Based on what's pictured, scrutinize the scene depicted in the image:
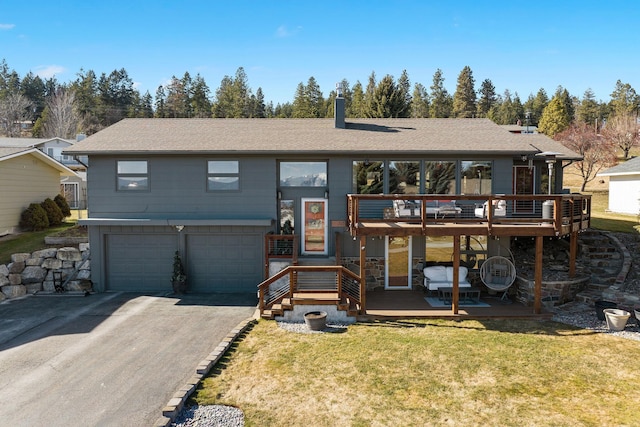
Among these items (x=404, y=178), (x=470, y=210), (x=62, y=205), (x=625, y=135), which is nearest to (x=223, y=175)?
(x=404, y=178)

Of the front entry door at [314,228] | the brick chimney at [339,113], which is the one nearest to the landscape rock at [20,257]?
the front entry door at [314,228]

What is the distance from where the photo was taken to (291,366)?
7.66 meters

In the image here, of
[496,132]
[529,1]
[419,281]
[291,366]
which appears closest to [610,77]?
[529,1]

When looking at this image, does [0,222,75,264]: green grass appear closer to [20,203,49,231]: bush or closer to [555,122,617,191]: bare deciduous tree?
[20,203,49,231]: bush

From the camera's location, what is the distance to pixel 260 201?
42.8 ft

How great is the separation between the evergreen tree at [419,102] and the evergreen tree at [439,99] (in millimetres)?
1203

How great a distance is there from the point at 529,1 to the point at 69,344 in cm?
2261

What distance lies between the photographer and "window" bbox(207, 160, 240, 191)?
1307 centimetres

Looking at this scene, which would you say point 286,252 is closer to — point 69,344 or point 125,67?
point 69,344

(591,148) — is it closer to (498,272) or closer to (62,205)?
(498,272)

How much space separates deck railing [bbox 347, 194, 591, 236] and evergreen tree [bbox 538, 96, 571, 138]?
1628 inches

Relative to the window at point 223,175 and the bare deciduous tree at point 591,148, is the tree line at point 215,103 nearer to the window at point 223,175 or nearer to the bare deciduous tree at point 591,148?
the bare deciduous tree at point 591,148

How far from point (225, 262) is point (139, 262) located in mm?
3002

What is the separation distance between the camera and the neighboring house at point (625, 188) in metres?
22.6
